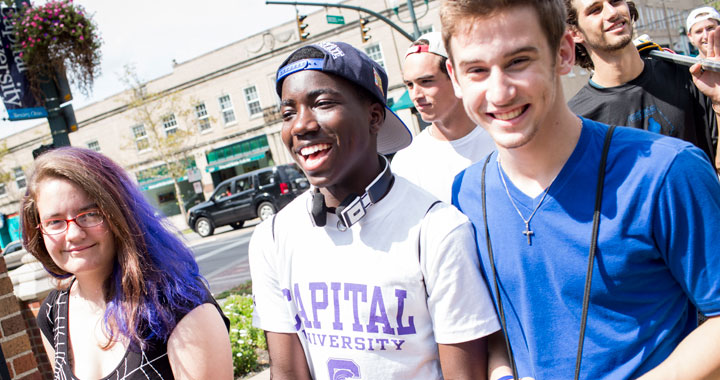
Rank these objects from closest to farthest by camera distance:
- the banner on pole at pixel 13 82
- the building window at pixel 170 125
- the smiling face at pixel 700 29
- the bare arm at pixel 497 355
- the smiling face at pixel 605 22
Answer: the bare arm at pixel 497 355, the smiling face at pixel 605 22, the smiling face at pixel 700 29, the banner on pole at pixel 13 82, the building window at pixel 170 125

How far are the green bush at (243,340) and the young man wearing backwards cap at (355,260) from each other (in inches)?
112

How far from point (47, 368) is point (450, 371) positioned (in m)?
4.33

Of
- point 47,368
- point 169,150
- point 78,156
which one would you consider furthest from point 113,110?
point 78,156

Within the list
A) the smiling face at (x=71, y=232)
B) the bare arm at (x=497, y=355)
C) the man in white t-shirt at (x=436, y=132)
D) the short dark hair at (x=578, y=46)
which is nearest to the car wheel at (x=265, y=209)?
the man in white t-shirt at (x=436, y=132)

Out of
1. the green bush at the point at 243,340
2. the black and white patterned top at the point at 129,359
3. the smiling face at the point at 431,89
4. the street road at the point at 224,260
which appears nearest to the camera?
the black and white patterned top at the point at 129,359

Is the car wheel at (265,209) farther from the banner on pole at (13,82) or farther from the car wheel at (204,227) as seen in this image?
the banner on pole at (13,82)

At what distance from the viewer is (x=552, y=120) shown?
1.37 m

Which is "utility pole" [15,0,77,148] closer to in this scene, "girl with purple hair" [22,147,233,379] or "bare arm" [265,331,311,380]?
"girl with purple hair" [22,147,233,379]

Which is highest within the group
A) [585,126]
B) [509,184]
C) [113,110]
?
[113,110]

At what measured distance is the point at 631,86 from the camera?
7.97ft

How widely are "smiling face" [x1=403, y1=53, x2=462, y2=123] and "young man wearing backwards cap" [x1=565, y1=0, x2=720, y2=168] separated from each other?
661mm

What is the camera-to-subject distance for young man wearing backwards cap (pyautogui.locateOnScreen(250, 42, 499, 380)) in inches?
55.7

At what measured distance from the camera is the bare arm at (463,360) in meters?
1.40

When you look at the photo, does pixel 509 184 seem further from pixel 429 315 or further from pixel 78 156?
pixel 78 156
